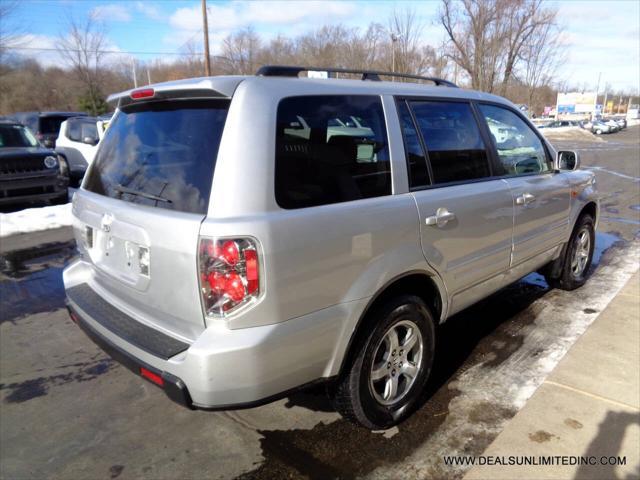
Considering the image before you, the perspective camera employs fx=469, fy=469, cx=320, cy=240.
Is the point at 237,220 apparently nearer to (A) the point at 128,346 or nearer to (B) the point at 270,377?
(B) the point at 270,377

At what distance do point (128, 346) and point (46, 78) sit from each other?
164 ft

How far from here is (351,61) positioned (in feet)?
88.5

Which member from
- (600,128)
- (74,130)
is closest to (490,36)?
(74,130)

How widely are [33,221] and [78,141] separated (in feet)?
15.7

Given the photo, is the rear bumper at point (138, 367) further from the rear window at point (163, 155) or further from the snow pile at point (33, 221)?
the snow pile at point (33, 221)

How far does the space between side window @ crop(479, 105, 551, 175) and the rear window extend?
2.20 m

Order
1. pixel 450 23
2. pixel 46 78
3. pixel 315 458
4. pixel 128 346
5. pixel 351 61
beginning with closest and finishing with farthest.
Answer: pixel 128 346
pixel 315 458
pixel 450 23
pixel 351 61
pixel 46 78

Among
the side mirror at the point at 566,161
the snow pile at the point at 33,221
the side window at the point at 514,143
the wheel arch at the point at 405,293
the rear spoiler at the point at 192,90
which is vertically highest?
the rear spoiler at the point at 192,90

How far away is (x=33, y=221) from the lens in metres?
8.05

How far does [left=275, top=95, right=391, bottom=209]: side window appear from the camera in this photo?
2.15m

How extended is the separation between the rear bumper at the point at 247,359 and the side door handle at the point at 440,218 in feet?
2.25

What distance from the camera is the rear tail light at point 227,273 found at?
1942 mm

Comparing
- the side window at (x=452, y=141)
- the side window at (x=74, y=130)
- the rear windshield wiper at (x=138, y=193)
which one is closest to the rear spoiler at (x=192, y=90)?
the rear windshield wiper at (x=138, y=193)

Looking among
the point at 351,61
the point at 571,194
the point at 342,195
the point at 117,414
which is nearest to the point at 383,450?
the point at 342,195
